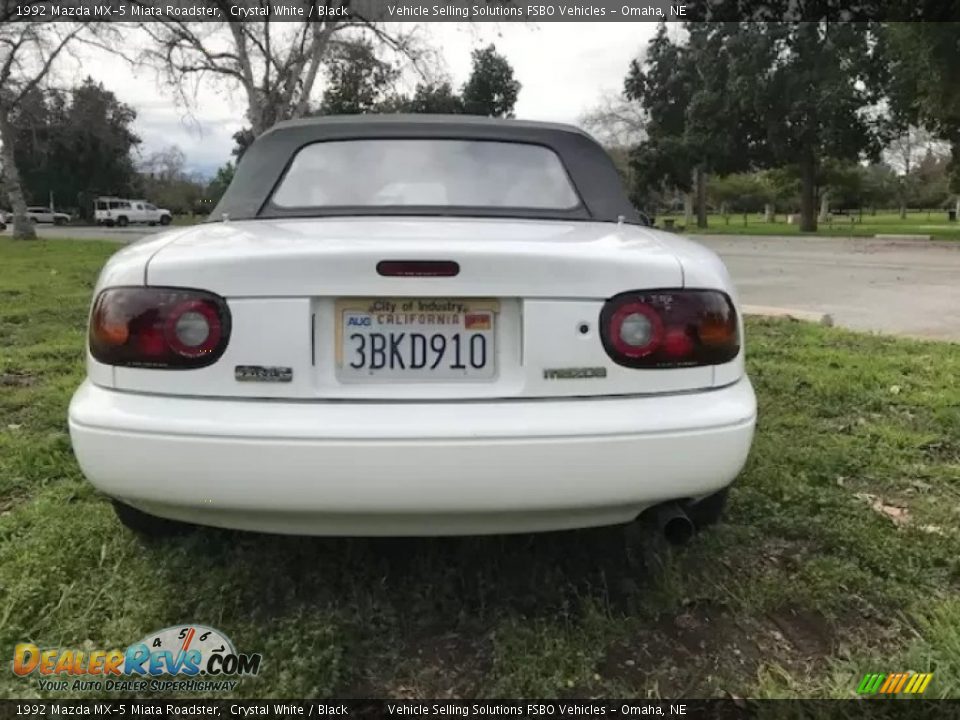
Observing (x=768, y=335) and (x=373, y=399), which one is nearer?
(x=373, y=399)

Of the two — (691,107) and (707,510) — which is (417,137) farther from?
(691,107)

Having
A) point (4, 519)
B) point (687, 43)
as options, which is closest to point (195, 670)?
point (4, 519)

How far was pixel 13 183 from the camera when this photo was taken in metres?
22.5

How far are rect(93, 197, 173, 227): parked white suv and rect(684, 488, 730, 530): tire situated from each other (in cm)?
4973

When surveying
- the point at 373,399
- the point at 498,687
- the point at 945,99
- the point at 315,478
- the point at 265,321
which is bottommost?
the point at 498,687

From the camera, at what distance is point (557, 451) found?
191 centimetres

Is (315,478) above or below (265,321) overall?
below

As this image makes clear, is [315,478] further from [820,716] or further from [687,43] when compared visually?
[687,43]

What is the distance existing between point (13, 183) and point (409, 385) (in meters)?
24.6

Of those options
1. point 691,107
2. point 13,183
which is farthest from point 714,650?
point 691,107

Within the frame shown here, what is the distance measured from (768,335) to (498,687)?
16.9 ft

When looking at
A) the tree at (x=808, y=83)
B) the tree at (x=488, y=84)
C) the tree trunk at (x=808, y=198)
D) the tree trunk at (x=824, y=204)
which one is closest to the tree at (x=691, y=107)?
the tree at (x=808, y=83)

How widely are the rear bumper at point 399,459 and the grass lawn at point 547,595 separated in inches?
13.8

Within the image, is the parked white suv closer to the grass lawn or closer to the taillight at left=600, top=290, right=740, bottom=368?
the grass lawn
